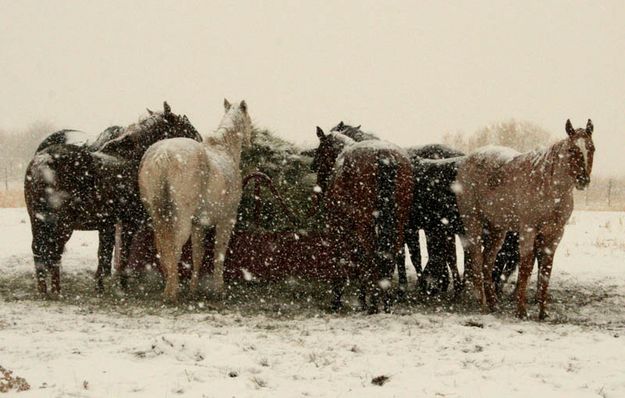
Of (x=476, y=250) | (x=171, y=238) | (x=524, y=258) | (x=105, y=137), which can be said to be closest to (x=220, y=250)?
(x=171, y=238)

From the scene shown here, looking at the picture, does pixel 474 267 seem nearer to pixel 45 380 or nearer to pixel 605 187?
pixel 45 380

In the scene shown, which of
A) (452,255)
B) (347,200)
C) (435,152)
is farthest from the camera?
(435,152)

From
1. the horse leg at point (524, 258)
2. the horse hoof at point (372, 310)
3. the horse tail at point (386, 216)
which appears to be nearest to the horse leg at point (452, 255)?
the horse leg at point (524, 258)

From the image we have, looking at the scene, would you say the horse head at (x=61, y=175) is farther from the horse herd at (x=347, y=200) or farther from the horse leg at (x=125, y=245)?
the horse leg at (x=125, y=245)

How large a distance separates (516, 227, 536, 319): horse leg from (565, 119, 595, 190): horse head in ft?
2.40

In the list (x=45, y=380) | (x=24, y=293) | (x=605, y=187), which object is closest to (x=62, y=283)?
(x=24, y=293)

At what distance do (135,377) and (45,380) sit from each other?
20.8 inches

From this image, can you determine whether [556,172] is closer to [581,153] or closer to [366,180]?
[581,153]

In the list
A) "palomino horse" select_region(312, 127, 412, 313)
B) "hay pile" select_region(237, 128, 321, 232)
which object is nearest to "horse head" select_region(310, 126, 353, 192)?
"hay pile" select_region(237, 128, 321, 232)

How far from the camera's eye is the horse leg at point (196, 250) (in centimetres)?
664

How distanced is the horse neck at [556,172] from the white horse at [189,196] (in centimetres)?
337

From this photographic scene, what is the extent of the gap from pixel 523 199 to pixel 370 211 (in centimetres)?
154

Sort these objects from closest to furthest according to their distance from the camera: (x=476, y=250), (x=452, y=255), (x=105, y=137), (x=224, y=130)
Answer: (x=476, y=250), (x=224, y=130), (x=452, y=255), (x=105, y=137)

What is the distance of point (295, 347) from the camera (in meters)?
4.49
